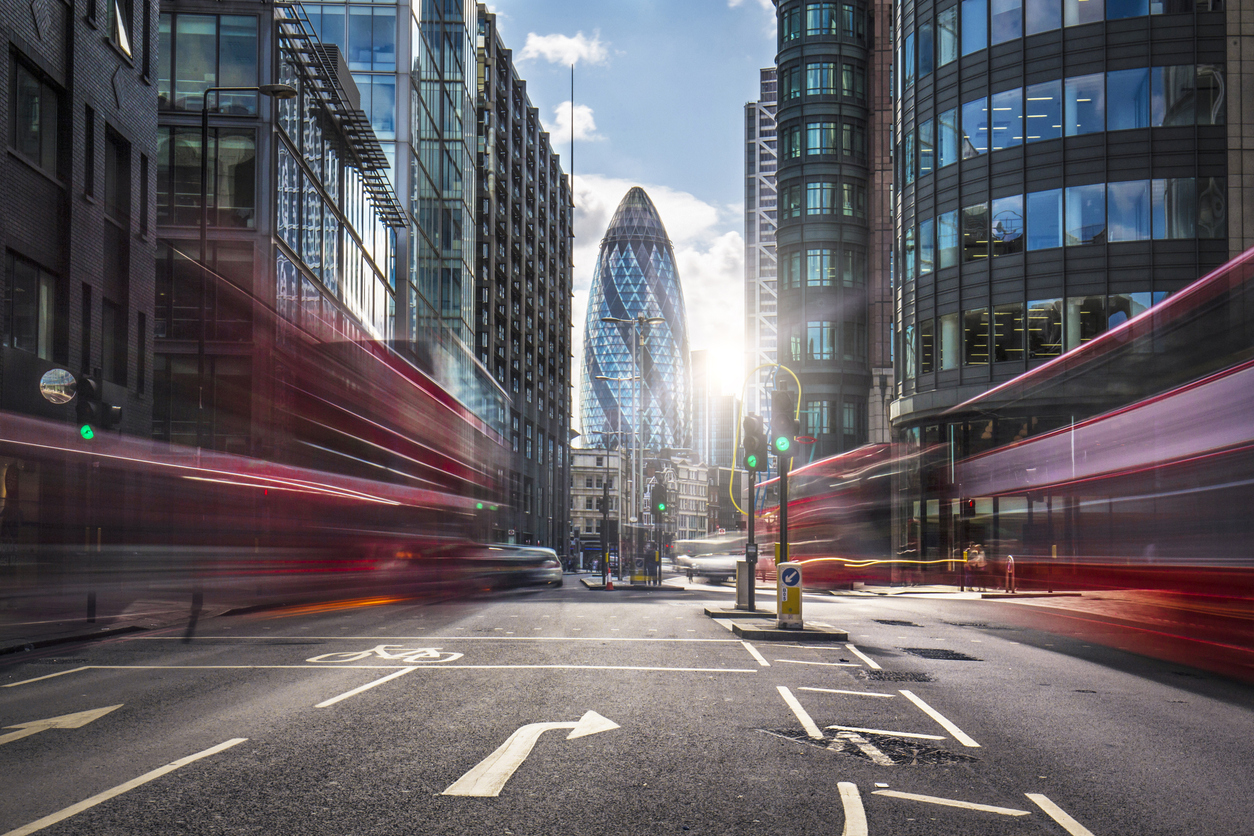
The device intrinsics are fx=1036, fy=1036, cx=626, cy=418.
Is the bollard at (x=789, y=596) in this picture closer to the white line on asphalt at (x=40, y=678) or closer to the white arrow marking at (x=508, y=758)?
the white arrow marking at (x=508, y=758)

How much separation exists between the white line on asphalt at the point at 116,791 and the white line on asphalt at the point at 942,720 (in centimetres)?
534

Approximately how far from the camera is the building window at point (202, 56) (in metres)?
36.3

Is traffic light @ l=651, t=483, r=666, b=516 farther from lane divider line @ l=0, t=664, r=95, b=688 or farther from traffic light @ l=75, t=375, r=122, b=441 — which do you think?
lane divider line @ l=0, t=664, r=95, b=688

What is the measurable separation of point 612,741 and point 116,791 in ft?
10.7

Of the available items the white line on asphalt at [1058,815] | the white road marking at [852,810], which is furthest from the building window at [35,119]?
the white line on asphalt at [1058,815]

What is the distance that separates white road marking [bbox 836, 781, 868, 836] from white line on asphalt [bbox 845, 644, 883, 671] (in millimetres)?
6181

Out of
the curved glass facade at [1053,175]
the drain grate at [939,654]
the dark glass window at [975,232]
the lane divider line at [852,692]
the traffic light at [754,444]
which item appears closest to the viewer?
the lane divider line at [852,692]

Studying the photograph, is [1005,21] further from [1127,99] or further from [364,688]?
[364,688]

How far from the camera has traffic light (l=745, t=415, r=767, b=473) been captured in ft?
64.4

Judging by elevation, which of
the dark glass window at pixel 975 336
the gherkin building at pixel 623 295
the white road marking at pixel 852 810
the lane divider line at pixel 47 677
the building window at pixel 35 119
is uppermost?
the gherkin building at pixel 623 295

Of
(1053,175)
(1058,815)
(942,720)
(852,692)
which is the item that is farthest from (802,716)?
(1053,175)

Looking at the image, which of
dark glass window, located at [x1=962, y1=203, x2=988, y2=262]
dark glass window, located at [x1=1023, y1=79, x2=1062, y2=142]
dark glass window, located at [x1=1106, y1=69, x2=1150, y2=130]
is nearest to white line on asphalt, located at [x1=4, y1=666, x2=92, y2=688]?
dark glass window, located at [x1=962, y1=203, x2=988, y2=262]

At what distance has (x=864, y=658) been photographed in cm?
1336

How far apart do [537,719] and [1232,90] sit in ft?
123
